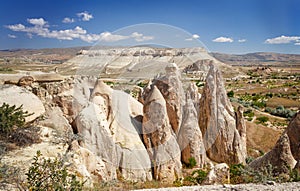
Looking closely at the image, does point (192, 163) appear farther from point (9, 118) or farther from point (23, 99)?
point (9, 118)

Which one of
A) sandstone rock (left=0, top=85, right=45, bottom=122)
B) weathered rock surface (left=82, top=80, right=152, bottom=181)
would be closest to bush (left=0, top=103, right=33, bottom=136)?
sandstone rock (left=0, top=85, right=45, bottom=122)

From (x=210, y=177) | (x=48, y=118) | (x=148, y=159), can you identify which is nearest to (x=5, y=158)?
(x=48, y=118)

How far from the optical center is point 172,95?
467 inches

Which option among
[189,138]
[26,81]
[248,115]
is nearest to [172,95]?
[189,138]

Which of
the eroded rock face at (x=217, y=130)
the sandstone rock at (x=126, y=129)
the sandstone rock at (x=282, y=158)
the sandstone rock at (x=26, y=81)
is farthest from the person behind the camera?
the eroded rock face at (x=217, y=130)

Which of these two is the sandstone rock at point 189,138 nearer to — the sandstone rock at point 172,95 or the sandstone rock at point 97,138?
the sandstone rock at point 172,95

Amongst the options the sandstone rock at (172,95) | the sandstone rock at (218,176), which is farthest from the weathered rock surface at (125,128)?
the sandstone rock at (218,176)

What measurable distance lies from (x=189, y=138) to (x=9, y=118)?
283 inches

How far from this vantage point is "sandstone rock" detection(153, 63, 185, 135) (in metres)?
A: 11.8

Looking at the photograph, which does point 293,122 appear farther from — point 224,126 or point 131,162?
point 131,162

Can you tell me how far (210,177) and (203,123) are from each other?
542cm

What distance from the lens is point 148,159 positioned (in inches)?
395

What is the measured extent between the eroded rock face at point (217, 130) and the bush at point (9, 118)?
868 centimetres

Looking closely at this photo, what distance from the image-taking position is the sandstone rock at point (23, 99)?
8827mm
